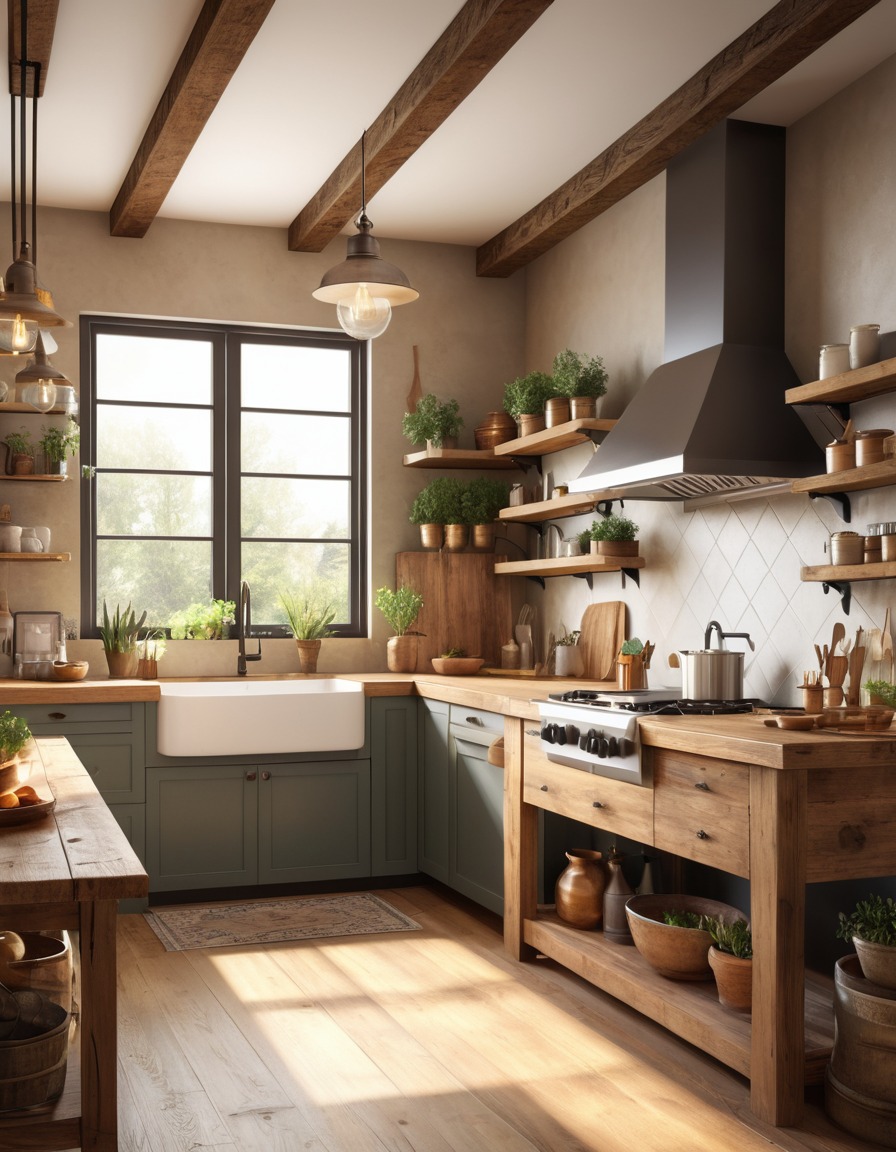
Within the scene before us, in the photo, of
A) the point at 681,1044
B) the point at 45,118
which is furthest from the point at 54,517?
the point at 681,1044

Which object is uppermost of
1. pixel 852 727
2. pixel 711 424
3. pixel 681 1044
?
pixel 711 424

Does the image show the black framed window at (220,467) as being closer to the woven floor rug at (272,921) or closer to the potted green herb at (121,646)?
the potted green herb at (121,646)

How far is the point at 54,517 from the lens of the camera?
17.6 ft

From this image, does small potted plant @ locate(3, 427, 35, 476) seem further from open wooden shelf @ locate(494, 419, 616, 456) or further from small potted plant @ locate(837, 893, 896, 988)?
small potted plant @ locate(837, 893, 896, 988)

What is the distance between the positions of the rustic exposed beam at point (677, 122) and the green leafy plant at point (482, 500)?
1.11 m

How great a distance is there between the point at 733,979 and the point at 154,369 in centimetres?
392

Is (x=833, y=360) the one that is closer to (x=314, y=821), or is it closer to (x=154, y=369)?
(x=314, y=821)

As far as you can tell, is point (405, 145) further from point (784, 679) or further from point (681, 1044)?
point (681, 1044)

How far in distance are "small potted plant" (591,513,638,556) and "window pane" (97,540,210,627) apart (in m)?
1.98

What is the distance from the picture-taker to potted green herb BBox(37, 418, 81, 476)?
519 cm

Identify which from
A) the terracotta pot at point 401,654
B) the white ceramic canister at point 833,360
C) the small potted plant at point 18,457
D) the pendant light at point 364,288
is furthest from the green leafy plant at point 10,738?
the terracotta pot at point 401,654

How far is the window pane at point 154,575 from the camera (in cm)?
555

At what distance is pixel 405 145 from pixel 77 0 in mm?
1292

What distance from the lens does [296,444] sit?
232 inches
